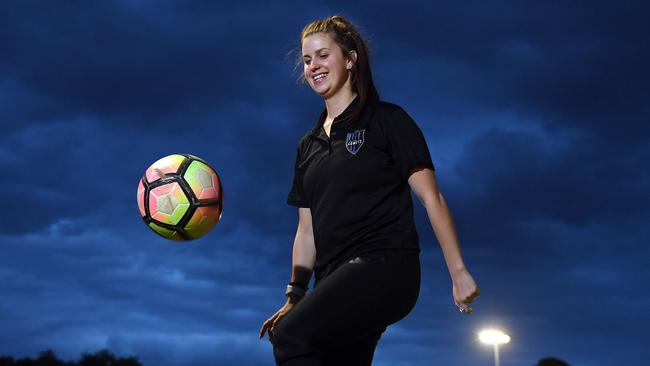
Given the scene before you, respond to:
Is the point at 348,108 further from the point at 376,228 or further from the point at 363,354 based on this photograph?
the point at 363,354

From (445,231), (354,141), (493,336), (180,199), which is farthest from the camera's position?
(493,336)

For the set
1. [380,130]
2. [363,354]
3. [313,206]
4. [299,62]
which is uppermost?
[299,62]

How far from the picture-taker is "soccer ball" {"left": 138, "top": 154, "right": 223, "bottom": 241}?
6660 mm

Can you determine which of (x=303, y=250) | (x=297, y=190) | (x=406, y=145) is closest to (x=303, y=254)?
(x=303, y=250)

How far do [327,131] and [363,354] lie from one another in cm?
155

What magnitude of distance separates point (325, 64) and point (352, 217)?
45.1 inches

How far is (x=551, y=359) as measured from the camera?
722 centimetres

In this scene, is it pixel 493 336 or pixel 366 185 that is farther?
pixel 493 336

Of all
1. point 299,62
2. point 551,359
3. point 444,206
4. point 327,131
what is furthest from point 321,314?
point 551,359

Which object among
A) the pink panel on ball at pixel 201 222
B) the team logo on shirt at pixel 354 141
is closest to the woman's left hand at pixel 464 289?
the team logo on shirt at pixel 354 141

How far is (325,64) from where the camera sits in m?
5.47

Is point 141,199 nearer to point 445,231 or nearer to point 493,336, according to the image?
point 445,231

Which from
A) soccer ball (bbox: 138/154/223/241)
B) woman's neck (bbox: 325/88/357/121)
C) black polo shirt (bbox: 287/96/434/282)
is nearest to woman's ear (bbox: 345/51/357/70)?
woman's neck (bbox: 325/88/357/121)

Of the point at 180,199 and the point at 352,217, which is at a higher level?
the point at 180,199
